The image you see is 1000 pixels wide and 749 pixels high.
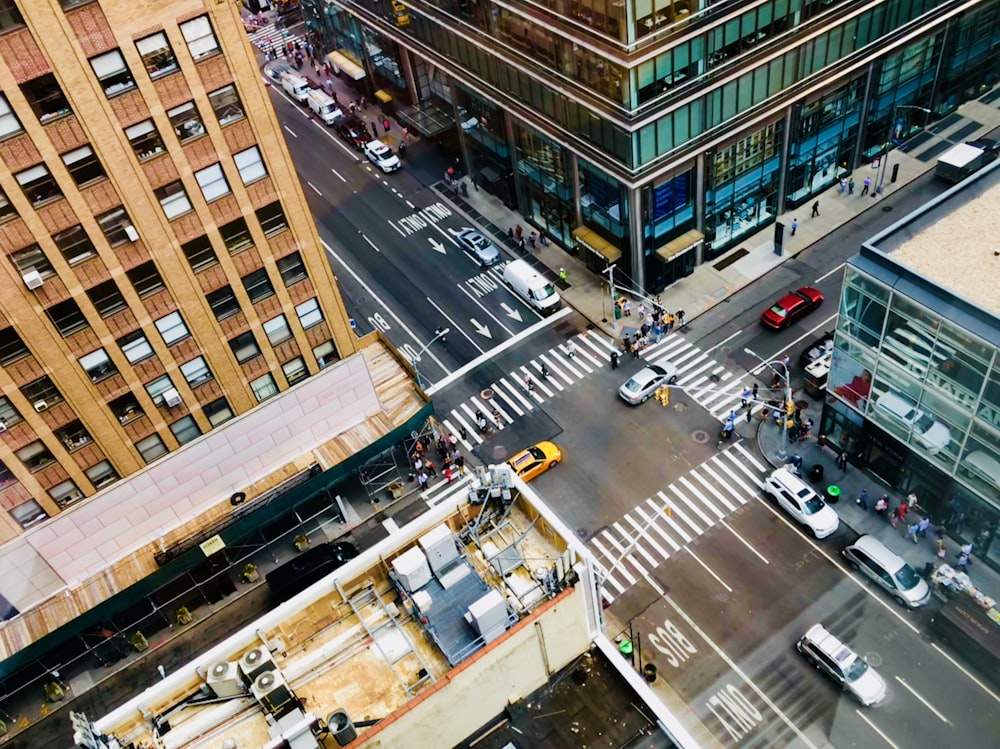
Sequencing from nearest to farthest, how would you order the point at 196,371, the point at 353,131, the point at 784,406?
1. the point at 196,371
2. the point at 784,406
3. the point at 353,131

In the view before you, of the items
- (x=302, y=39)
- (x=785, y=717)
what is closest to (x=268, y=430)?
(x=785, y=717)

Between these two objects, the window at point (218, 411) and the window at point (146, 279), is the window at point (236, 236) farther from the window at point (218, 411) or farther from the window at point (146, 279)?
the window at point (218, 411)

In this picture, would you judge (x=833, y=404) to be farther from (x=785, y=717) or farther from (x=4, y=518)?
(x=4, y=518)

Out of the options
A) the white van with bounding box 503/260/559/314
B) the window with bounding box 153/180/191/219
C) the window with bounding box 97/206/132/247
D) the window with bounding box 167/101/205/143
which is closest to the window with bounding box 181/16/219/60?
the window with bounding box 167/101/205/143

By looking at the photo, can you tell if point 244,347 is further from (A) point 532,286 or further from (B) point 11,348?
(A) point 532,286

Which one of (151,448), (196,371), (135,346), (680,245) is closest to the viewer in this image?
(135,346)

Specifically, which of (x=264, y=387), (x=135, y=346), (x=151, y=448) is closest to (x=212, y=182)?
(x=135, y=346)
